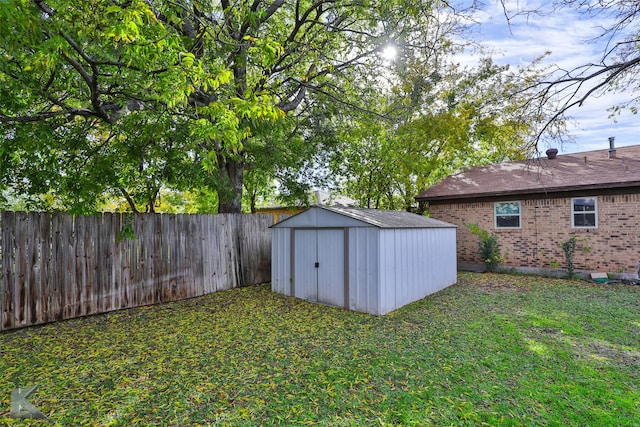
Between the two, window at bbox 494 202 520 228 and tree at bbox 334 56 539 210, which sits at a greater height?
tree at bbox 334 56 539 210

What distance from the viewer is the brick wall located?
28.3 ft

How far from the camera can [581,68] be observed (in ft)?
18.2

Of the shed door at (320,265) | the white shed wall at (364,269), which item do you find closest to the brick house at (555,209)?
the white shed wall at (364,269)

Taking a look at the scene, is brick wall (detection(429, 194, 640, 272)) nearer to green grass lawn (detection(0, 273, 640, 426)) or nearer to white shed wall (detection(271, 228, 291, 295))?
green grass lawn (detection(0, 273, 640, 426))

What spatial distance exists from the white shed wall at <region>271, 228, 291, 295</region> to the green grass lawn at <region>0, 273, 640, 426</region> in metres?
1.21

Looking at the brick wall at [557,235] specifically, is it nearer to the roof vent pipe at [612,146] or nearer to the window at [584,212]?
the window at [584,212]

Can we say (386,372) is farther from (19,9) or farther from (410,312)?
(19,9)

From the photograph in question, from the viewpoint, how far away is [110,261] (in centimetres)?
589

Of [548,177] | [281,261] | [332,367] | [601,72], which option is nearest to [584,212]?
[548,177]

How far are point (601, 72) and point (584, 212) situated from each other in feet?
18.1

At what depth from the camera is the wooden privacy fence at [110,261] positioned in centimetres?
490

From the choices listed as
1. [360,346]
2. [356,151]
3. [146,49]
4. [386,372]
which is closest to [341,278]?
[360,346]

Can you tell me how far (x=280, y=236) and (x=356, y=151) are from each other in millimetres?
7959

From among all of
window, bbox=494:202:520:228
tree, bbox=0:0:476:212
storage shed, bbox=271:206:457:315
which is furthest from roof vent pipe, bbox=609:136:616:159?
tree, bbox=0:0:476:212
